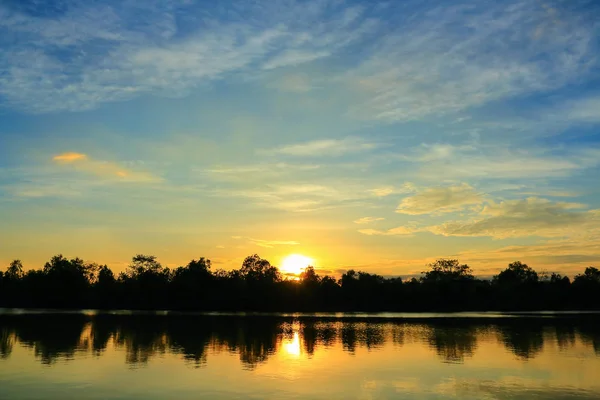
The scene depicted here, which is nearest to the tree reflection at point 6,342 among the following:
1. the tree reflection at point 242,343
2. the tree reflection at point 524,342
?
the tree reflection at point 242,343

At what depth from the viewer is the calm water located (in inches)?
1057

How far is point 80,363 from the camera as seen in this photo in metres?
34.9

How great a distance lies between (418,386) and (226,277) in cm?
15351

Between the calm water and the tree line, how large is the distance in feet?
338

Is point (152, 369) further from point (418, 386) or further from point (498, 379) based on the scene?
point (498, 379)

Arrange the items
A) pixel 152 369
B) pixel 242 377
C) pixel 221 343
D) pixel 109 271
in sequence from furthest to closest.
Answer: pixel 109 271 < pixel 221 343 < pixel 152 369 < pixel 242 377

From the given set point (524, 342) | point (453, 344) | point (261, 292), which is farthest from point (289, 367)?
point (261, 292)

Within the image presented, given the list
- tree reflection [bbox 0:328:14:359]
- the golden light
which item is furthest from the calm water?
the golden light

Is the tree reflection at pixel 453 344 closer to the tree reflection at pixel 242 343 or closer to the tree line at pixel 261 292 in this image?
the tree reflection at pixel 242 343

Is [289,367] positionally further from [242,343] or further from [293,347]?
[242,343]

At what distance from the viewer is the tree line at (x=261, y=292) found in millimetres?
159875

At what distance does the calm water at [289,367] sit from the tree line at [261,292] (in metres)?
103

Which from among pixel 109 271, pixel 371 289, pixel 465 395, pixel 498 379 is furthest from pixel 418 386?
pixel 109 271

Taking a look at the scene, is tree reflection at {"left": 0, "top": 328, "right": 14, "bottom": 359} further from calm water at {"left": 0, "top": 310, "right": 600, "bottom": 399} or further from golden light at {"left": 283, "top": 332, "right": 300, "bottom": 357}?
golden light at {"left": 283, "top": 332, "right": 300, "bottom": 357}
